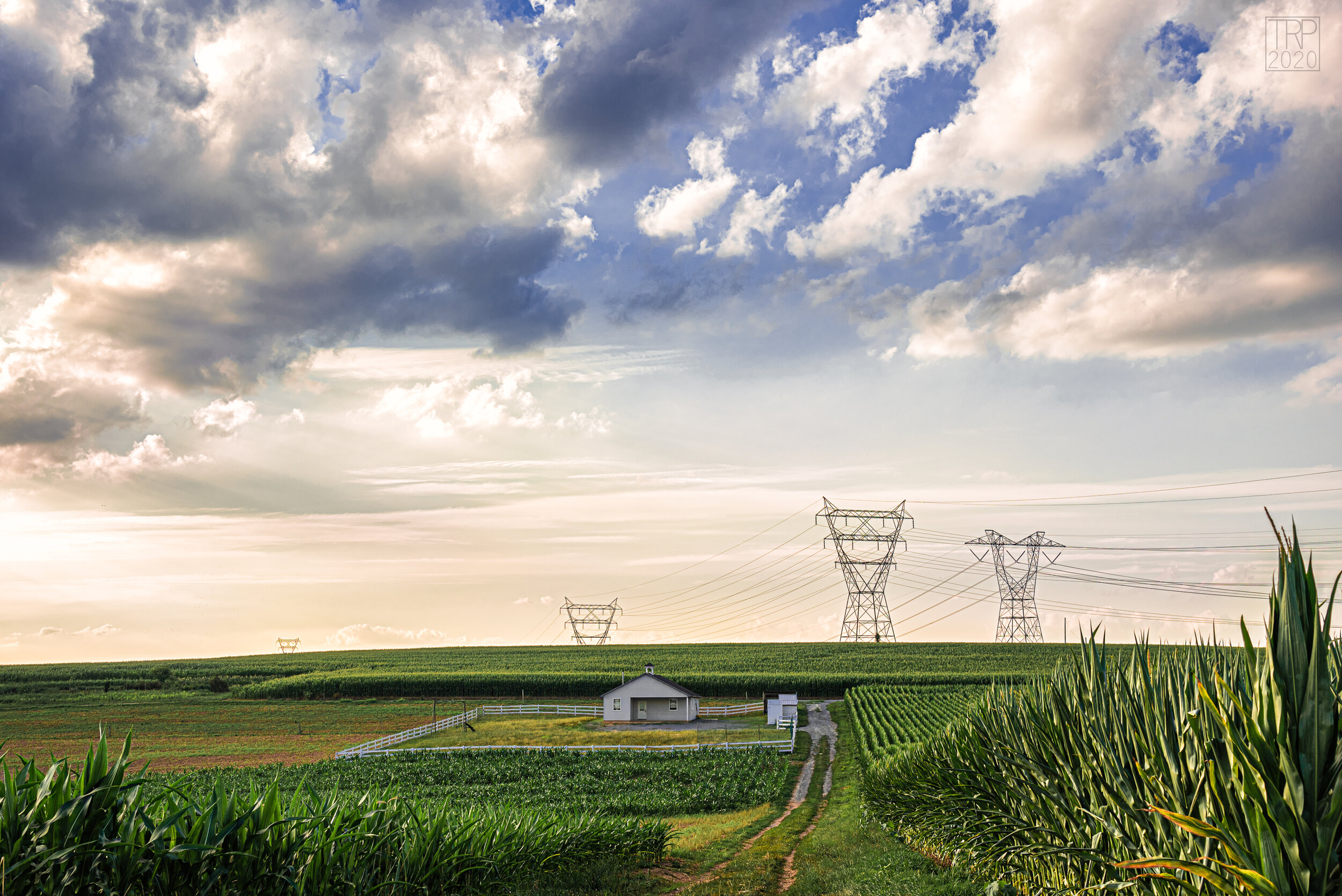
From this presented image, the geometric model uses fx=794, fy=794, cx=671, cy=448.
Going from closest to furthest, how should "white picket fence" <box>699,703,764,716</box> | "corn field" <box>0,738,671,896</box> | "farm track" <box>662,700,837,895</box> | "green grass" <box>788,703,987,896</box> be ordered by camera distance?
1. "corn field" <box>0,738,671,896</box>
2. "green grass" <box>788,703,987,896</box>
3. "farm track" <box>662,700,837,895</box>
4. "white picket fence" <box>699,703,764,716</box>

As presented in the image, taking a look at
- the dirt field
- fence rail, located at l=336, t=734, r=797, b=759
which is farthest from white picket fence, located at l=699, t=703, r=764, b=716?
the dirt field

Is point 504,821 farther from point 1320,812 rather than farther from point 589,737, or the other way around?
point 589,737

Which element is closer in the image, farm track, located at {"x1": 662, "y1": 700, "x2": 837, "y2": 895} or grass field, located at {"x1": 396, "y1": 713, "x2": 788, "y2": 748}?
farm track, located at {"x1": 662, "y1": 700, "x2": 837, "y2": 895}

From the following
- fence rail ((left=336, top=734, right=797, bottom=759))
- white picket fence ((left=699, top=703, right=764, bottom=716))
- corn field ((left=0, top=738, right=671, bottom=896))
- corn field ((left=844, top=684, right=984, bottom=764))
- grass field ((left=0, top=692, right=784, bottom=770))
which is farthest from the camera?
white picket fence ((left=699, top=703, right=764, bottom=716))

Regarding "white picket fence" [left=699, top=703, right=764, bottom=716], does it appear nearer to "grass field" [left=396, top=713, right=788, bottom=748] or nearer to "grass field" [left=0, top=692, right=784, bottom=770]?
"grass field" [left=0, top=692, right=784, bottom=770]

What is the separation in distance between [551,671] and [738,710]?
3117 centimetres

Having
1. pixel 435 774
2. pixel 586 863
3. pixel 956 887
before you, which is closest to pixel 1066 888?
pixel 956 887

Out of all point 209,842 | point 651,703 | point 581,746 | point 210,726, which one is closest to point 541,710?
point 651,703

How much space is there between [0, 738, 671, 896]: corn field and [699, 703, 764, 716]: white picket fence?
52482 millimetres

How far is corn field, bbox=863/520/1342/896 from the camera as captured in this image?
4.46 metres

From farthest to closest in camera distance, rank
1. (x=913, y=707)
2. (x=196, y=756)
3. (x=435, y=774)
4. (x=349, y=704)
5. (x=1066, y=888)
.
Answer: (x=349, y=704), (x=913, y=707), (x=196, y=756), (x=435, y=774), (x=1066, y=888)

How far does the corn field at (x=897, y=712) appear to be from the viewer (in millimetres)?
36000

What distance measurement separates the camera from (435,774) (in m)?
34.3

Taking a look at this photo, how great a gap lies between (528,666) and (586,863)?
83463 millimetres
